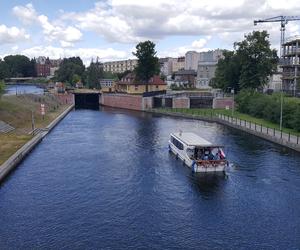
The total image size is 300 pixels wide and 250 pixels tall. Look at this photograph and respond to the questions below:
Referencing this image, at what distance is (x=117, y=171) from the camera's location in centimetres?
4959

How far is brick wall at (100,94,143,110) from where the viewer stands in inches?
5069

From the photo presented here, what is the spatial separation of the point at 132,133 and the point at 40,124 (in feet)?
67.9

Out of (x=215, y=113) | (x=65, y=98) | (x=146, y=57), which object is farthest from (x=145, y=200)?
(x=65, y=98)

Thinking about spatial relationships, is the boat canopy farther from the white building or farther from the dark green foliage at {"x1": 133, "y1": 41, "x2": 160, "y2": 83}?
the white building

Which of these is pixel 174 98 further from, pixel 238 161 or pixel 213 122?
pixel 238 161

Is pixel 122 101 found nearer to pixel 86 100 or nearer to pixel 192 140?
pixel 86 100

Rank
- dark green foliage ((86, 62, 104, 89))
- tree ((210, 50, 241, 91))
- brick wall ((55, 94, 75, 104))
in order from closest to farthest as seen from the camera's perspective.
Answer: tree ((210, 50, 241, 91)) → brick wall ((55, 94, 75, 104)) → dark green foliage ((86, 62, 104, 89))

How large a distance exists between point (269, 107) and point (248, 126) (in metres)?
7.61

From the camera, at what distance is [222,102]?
11681 centimetres

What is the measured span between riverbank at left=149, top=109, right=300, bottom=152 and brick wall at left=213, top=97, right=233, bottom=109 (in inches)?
309

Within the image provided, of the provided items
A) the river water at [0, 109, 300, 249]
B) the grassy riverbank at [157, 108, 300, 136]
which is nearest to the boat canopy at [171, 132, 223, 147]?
the river water at [0, 109, 300, 249]

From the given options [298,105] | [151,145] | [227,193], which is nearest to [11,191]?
[227,193]

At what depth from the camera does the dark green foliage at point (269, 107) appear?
73325 millimetres

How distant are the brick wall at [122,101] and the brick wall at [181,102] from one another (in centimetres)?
1158
